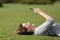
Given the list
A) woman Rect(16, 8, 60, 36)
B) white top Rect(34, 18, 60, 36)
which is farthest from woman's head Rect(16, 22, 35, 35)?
white top Rect(34, 18, 60, 36)

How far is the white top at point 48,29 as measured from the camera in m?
8.07

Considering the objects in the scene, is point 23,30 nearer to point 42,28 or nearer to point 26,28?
point 26,28

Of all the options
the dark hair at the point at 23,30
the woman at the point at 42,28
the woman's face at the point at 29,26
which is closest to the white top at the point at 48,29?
the woman at the point at 42,28

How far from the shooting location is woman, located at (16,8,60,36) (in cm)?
808

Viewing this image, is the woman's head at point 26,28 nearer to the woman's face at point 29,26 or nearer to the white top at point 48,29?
the woman's face at point 29,26

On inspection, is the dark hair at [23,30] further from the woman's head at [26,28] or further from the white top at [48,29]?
the white top at [48,29]

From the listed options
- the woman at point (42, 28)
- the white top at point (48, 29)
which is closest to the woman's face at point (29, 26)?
the woman at point (42, 28)

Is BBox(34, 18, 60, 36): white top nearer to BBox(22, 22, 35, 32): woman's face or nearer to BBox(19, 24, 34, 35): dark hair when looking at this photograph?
BBox(22, 22, 35, 32): woman's face

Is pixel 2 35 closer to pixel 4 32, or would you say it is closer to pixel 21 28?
pixel 4 32

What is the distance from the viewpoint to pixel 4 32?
993 cm

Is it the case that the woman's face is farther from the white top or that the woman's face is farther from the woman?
the white top

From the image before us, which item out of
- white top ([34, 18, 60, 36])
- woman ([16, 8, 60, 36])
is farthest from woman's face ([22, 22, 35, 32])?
white top ([34, 18, 60, 36])

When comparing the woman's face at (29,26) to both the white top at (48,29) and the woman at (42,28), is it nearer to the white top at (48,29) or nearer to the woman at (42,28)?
the woman at (42,28)

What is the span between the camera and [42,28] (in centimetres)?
807
